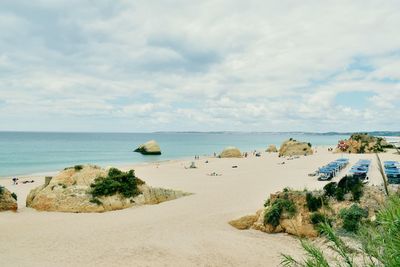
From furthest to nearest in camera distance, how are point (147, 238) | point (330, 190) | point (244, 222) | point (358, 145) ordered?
point (358, 145) < point (244, 222) < point (330, 190) < point (147, 238)

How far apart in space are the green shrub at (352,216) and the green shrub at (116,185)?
16.2 meters

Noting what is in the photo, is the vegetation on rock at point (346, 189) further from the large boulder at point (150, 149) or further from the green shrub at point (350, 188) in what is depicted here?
the large boulder at point (150, 149)

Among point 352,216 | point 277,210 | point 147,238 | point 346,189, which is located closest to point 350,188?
point 346,189

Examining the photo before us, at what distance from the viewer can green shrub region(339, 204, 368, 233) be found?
17.8 metres

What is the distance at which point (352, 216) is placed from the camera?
59.3ft

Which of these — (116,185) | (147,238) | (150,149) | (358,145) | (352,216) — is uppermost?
(358,145)

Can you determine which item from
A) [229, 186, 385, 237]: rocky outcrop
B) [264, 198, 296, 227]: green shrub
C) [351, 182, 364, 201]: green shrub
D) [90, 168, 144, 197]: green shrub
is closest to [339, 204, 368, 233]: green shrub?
[229, 186, 385, 237]: rocky outcrop

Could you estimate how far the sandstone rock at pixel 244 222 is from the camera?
20.8 m

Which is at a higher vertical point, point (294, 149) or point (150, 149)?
point (294, 149)

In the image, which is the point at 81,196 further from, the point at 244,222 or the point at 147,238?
the point at 244,222

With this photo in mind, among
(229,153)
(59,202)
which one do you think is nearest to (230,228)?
(59,202)

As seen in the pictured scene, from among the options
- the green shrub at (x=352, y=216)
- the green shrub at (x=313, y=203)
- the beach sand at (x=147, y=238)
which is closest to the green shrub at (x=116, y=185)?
the beach sand at (x=147, y=238)

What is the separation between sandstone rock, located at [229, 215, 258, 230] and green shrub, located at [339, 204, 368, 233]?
5091 mm

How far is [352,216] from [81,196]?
61.6ft
